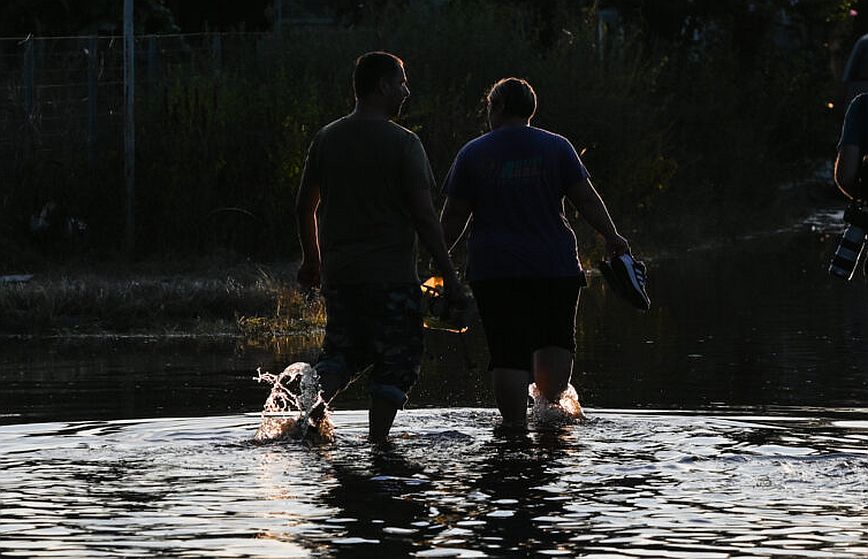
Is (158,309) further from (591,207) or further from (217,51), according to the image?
(217,51)

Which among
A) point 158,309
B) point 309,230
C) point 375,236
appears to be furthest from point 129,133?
point 375,236

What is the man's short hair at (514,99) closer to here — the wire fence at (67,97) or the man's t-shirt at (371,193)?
the man's t-shirt at (371,193)

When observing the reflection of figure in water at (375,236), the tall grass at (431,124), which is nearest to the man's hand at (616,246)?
the reflection of figure in water at (375,236)

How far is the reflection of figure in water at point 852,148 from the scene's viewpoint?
37.7 feet

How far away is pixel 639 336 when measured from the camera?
729 inches

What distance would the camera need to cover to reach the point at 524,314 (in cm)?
1150

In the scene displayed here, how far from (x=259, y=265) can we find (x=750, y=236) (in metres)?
17.4

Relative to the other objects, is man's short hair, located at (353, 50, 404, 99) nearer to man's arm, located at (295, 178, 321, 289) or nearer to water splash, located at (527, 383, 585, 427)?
man's arm, located at (295, 178, 321, 289)

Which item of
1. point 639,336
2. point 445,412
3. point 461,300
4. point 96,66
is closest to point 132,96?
point 96,66

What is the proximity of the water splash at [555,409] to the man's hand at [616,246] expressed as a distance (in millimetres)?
707

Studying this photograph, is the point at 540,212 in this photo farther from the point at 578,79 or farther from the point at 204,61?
the point at 578,79

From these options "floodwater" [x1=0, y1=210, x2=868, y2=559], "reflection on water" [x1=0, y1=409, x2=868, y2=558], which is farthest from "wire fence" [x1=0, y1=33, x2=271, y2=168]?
"reflection on water" [x1=0, y1=409, x2=868, y2=558]

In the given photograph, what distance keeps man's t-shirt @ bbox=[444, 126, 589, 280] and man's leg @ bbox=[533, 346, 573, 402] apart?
0.42 meters

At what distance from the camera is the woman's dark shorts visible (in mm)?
11469
